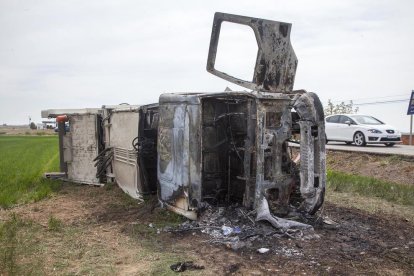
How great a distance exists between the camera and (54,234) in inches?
235

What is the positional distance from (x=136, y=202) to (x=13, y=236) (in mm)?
2455

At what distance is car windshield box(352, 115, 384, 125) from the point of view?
16.9 meters

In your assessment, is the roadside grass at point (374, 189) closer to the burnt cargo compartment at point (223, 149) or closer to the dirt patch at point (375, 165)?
the dirt patch at point (375, 165)

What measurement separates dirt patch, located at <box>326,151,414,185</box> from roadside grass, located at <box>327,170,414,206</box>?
4.66ft

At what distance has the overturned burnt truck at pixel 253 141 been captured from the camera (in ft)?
19.7

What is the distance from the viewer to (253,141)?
6.08m

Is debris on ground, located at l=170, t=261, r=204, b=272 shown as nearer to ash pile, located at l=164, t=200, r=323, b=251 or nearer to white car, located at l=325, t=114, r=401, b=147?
ash pile, located at l=164, t=200, r=323, b=251

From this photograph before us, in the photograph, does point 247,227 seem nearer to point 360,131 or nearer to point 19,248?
point 19,248

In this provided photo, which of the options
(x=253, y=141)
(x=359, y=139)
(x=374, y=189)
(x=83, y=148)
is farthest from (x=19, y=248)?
(x=359, y=139)

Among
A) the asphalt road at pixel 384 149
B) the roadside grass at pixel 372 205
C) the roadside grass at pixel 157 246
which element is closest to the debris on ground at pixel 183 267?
the roadside grass at pixel 157 246

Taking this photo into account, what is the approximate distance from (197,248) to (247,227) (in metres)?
0.89

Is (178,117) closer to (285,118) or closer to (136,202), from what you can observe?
(285,118)

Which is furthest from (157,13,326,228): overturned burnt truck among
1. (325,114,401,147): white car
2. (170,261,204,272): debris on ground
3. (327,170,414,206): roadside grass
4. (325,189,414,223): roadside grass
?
(325,114,401,147): white car

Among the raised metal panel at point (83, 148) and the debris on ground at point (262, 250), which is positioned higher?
the raised metal panel at point (83, 148)
